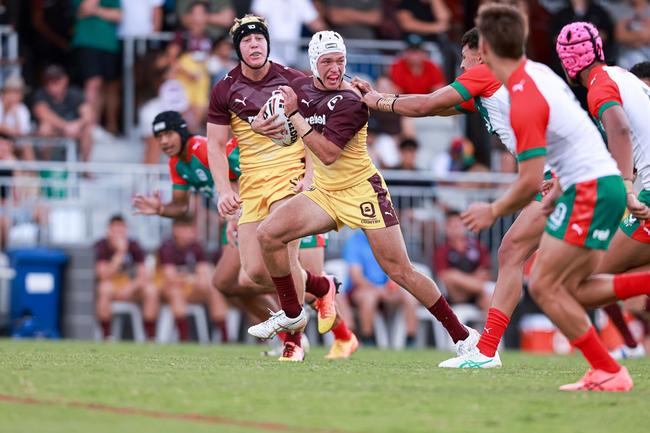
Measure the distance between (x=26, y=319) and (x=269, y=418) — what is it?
1235 cm

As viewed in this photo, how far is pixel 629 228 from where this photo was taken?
11.3 metres

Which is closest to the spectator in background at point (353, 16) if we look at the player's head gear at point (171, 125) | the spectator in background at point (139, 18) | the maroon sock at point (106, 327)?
the spectator in background at point (139, 18)

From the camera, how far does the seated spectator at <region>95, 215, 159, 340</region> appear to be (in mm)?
19625

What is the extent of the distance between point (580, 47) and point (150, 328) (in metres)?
10.7

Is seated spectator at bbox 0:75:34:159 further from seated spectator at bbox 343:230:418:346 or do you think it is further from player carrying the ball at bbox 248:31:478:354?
player carrying the ball at bbox 248:31:478:354

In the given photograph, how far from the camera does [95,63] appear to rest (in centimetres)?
2186

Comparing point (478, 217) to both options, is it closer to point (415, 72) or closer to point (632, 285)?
point (632, 285)

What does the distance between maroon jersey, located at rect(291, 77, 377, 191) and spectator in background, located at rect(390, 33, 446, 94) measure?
11009mm

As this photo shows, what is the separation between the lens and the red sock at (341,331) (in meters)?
12.9

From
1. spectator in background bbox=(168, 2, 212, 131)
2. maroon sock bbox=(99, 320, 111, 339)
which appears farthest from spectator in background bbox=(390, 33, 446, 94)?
maroon sock bbox=(99, 320, 111, 339)

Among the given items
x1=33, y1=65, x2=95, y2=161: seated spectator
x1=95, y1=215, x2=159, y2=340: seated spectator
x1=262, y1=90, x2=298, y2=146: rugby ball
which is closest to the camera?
x1=262, y1=90, x2=298, y2=146: rugby ball

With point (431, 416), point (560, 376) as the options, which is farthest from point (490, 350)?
point (431, 416)

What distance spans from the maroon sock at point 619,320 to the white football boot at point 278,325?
443cm

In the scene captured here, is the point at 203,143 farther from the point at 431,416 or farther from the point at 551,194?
the point at 431,416
